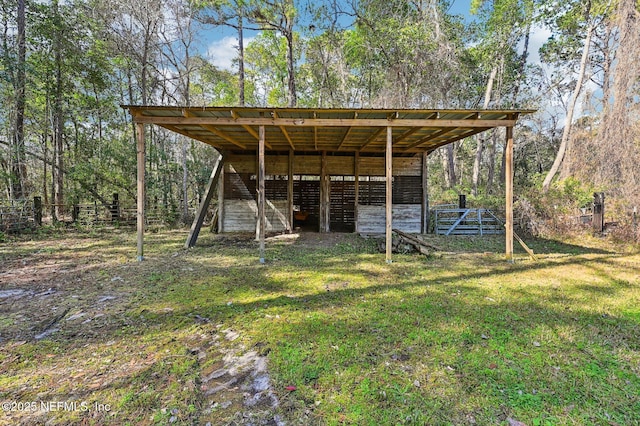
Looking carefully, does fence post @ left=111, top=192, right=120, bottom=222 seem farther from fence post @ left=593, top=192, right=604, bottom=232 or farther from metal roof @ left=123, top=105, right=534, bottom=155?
fence post @ left=593, top=192, right=604, bottom=232

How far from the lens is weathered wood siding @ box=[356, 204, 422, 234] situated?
33.3ft

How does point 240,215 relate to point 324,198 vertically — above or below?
below

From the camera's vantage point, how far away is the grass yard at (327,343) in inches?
76.0

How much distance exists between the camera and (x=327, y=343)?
2.75 meters

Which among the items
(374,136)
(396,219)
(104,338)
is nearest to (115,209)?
(374,136)

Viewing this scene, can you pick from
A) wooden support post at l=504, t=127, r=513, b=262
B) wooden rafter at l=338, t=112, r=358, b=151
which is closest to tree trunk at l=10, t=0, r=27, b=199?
wooden rafter at l=338, t=112, r=358, b=151

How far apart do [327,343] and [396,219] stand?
312 inches

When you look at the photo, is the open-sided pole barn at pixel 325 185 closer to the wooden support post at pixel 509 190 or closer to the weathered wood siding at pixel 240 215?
the weathered wood siding at pixel 240 215

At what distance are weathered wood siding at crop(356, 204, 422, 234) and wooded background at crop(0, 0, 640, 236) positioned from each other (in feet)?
10.4

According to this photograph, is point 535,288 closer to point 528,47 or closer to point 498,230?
point 498,230

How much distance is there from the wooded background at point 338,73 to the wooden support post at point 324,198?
5.81 meters

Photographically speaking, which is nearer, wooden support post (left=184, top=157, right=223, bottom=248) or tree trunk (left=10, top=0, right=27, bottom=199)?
wooden support post (left=184, top=157, right=223, bottom=248)

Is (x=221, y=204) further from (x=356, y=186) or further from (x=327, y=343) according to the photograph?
(x=327, y=343)

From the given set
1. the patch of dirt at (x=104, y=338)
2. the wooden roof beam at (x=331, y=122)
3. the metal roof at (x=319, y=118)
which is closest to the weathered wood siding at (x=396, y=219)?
the metal roof at (x=319, y=118)
